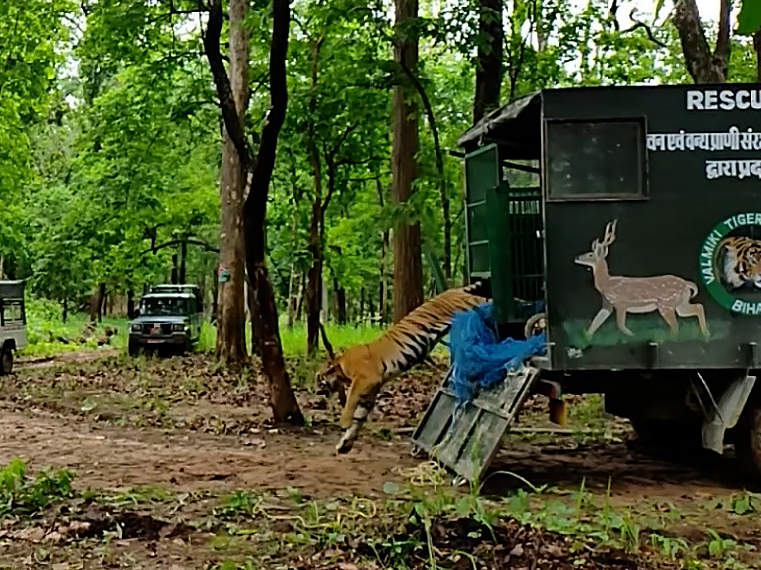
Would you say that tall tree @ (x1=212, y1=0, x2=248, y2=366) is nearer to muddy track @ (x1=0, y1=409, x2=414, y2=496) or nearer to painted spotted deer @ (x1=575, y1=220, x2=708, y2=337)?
muddy track @ (x1=0, y1=409, x2=414, y2=496)

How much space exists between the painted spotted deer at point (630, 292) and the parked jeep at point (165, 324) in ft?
59.5

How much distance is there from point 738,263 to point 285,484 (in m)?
3.97

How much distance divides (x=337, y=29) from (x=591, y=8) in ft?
14.0

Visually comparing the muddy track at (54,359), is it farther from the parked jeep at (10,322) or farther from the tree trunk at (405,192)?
the tree trunk at (405,192)

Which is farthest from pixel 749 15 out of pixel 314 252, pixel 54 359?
pixel 54 359

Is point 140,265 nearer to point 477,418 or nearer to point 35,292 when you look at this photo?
point 35,292

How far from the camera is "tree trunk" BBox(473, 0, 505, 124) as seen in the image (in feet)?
44.8

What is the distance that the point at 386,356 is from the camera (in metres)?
9.69

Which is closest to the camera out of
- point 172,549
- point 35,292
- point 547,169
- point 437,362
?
point 172,549

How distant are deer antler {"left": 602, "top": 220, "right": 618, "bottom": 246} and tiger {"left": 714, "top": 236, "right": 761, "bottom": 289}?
826 millimetres

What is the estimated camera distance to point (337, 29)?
17062mm

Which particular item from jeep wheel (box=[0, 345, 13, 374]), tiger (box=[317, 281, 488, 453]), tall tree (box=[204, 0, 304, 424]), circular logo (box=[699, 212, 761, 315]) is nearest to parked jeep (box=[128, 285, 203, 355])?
jeep wheel (box=[0, 345, 13, 374])

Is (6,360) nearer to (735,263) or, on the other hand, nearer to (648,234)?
(648,234)

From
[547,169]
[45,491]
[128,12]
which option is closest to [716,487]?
[547,169]
